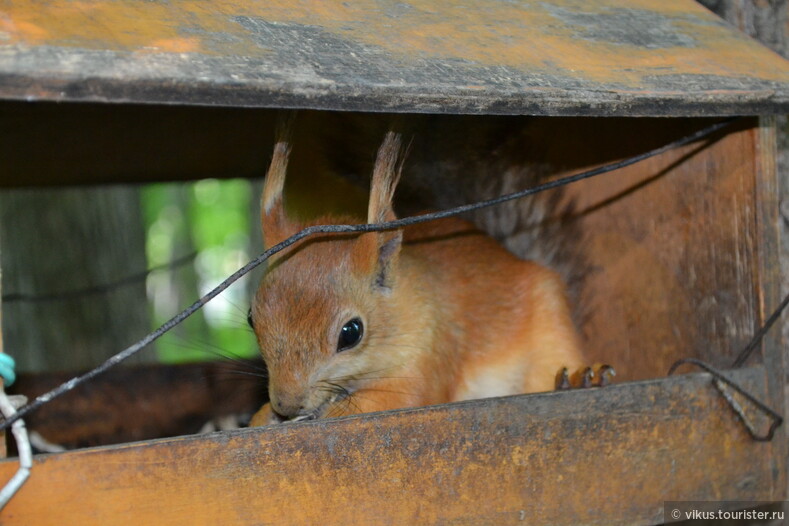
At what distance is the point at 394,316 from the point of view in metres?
2.39

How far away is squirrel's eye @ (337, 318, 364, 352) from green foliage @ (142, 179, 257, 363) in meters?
0.26

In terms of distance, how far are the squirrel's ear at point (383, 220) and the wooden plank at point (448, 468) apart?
0.51 metres

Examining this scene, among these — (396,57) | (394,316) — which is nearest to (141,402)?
(394,316)

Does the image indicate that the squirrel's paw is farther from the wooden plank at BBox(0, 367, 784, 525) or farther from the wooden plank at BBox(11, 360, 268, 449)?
the wooden plank at BBox(11, 360, 268, 449)

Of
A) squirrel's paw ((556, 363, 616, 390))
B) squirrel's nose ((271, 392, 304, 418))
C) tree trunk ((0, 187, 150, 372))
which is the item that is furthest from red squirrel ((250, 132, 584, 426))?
tree trunk ((0, 187, 150, 372))

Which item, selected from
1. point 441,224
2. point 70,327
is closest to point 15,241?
point 70,327

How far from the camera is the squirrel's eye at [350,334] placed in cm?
225

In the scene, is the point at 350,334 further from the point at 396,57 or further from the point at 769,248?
the point at 769,248

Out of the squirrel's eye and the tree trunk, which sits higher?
the squirrel's eye

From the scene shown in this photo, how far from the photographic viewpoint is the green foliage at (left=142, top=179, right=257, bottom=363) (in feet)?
19.0

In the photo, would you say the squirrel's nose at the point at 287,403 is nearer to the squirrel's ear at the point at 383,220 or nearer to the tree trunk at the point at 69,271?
the squirrel's ear at the point at 383,220

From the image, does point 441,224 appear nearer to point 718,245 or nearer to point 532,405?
point 718,245

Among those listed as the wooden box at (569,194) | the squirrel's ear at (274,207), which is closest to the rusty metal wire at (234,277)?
the wooden box at (569,194)

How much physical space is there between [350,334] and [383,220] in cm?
34
